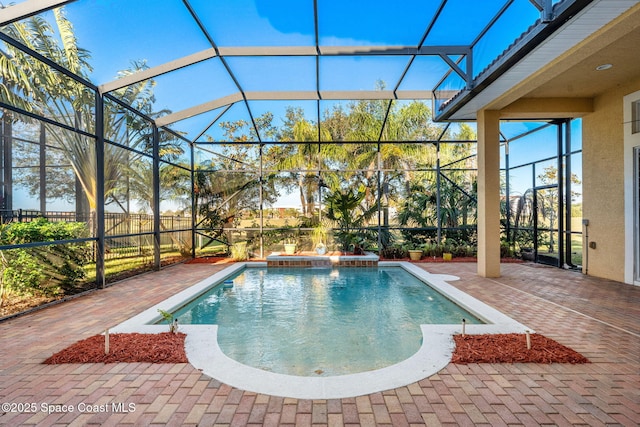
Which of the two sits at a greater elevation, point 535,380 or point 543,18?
point 543,18

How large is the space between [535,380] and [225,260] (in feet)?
28.8

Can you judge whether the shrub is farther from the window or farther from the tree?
the tree

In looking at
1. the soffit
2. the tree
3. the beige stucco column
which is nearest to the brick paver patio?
the beige stucco column

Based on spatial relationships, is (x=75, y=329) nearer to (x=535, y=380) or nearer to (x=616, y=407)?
(x=535, y=380)

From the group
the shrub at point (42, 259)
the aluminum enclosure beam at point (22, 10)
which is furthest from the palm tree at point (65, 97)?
the aluminum enclosure beam at point (22, 10)

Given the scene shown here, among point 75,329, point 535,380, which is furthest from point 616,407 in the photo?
point 75,329

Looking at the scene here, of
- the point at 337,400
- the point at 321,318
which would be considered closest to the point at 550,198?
the point at 321,318

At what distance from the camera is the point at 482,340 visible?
3424 mm

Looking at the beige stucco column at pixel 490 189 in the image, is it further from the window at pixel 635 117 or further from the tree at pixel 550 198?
the tree at pixel 550 198

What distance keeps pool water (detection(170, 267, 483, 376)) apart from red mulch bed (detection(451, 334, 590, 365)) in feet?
1.82

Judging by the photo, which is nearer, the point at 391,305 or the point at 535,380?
the point at 535,380

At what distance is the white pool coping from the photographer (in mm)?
2533

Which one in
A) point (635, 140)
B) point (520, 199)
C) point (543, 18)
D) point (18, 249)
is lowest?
point (18, 249)

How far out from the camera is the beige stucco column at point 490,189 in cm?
706
